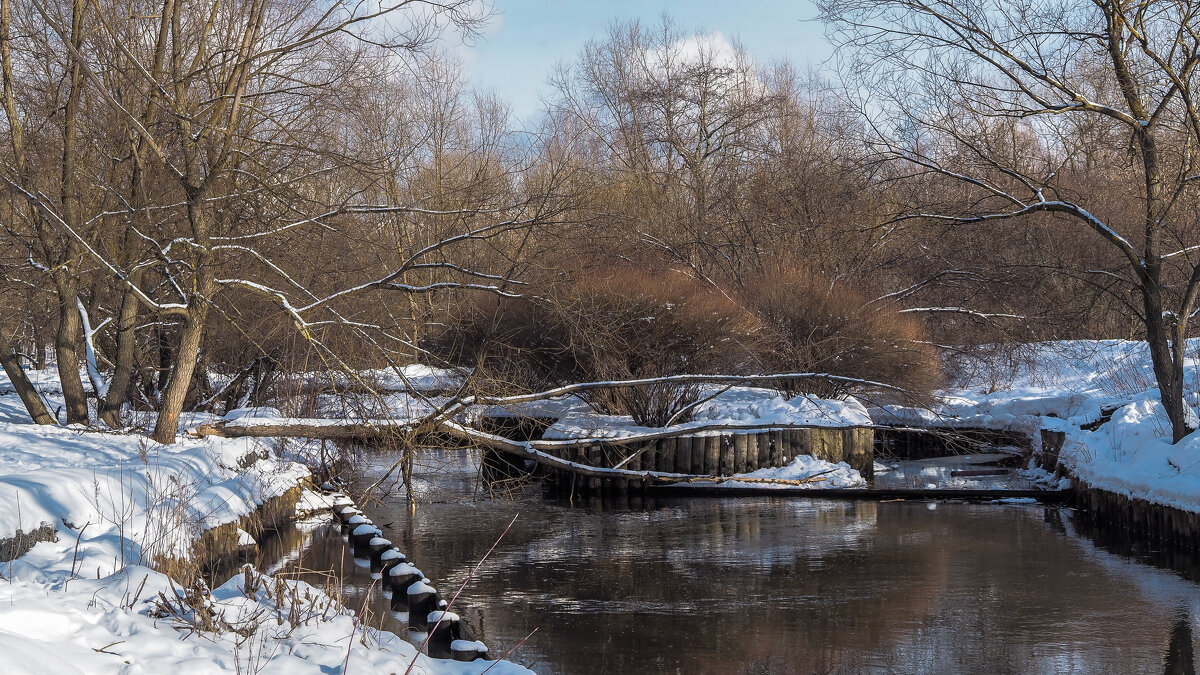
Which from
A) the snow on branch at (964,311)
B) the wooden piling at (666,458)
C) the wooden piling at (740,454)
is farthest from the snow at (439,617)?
the snow on branch at (964,311)

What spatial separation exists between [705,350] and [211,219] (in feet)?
29.8

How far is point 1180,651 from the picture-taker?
7078 mm

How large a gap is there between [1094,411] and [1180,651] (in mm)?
10780

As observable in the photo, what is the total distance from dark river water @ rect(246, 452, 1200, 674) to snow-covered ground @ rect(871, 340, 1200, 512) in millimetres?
916

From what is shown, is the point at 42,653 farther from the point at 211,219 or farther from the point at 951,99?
the point at 951,99

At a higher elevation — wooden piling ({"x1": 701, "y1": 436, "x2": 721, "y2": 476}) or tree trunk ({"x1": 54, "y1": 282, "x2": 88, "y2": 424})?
tree trunk ({"x1": 54, "y1": 282, "x2": 88, "y2": 424})

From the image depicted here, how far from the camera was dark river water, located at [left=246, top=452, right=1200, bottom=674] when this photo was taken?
7129mm

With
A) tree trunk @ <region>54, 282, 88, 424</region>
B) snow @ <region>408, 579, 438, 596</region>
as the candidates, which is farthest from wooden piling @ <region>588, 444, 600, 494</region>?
snow @ <region>408, 579, 438, 596</region>

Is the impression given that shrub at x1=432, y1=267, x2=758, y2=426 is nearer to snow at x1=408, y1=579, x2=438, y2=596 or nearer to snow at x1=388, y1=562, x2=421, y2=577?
snow at x1=388, y1=562, x2=421, y2=577

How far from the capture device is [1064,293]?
71.0 ft

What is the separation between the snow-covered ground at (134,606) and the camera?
13.7 feet

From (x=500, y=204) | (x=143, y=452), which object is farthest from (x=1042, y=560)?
(x=143, y=452)

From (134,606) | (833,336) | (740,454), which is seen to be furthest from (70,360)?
(833,336)

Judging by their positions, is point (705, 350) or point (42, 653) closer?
point (42, 653)
